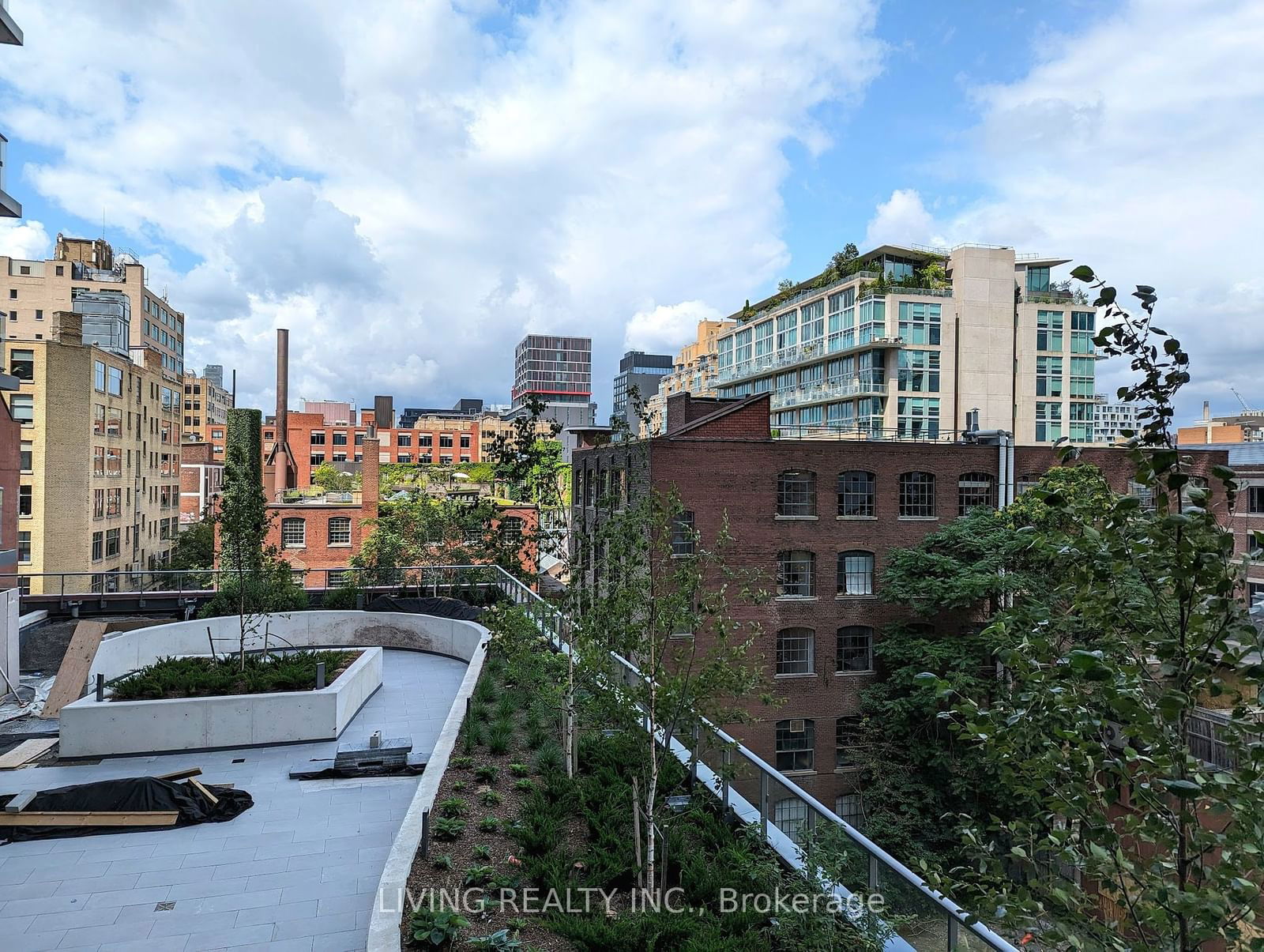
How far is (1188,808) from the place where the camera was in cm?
369

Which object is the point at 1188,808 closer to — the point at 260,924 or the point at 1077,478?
the point at 260,924

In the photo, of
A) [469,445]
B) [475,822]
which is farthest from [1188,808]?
[469,445]

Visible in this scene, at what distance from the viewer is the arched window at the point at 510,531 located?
1387 cm

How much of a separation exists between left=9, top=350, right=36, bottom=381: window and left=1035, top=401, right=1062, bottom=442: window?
7239 centimetres

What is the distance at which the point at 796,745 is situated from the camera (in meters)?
34.6

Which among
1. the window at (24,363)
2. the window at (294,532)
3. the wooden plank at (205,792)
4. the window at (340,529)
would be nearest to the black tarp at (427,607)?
the wooden plank at (205,792)

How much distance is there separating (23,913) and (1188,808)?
11.4m

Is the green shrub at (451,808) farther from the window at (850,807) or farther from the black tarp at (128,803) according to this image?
the window at (850,807)

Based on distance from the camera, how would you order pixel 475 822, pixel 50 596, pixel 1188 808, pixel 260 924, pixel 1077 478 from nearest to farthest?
pixel 1188 808, pixel 260 924, pixel 475 822, pixel 50 596, pixel 1077 478

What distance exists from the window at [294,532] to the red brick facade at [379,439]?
142 feet

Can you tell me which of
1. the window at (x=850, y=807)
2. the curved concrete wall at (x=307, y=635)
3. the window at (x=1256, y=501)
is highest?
the window at (x=1256, y=501)

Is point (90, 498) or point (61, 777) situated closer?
point (61, 777)

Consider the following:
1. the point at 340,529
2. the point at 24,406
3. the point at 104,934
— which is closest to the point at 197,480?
the point at 340,529

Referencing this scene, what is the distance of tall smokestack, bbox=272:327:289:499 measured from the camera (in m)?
61.6
